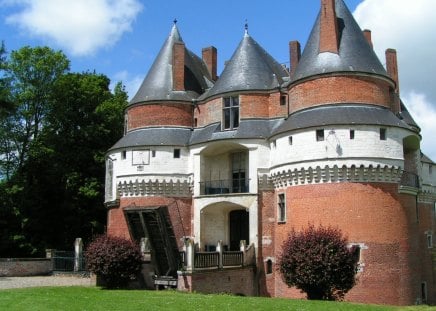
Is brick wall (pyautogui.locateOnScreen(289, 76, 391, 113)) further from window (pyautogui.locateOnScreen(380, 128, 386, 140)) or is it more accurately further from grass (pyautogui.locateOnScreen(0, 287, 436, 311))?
grass (pyautogui.locateOnScreen(0, 287, 436, 311))

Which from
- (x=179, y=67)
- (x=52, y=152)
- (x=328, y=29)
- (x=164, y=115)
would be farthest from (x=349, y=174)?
(x=52, y=152)

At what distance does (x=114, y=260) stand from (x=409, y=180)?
564 inches

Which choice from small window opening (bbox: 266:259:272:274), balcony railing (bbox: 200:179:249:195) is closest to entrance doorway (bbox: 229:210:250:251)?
balcony railing (bbox: 200:179:249:195)

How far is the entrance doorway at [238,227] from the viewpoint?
32188 mm

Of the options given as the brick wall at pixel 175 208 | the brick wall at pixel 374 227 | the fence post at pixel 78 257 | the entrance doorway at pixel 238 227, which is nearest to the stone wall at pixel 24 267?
the fence post at pixel 78 257

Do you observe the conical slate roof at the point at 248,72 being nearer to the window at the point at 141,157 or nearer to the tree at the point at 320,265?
the window at the point at 141,157

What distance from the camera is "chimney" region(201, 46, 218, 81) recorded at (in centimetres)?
3928

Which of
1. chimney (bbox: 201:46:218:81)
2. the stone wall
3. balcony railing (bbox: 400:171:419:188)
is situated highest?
chimney (bbox: 201:46:218:81)

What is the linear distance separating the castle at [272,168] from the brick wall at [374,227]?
51 mm

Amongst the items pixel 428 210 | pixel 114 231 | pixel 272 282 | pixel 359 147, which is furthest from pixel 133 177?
pixel 428 210

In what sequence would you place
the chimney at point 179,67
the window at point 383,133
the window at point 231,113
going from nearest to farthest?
the window at point 383,133
the window at point 231,113
the chimney at point 179,67

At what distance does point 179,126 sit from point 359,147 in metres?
11.7

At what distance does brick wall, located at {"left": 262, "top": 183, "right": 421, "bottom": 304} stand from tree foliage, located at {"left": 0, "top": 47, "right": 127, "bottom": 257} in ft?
63.5

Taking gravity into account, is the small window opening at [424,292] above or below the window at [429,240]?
below
